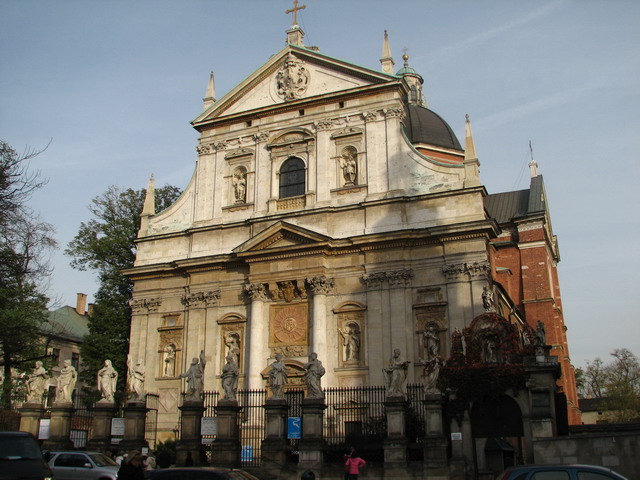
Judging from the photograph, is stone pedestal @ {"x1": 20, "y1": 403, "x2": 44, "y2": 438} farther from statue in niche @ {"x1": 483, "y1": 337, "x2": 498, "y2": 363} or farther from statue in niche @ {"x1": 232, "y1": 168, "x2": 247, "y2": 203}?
statue in niche @ {"x1": 483, "y1": 337, "x2": 498, "y2": 363}

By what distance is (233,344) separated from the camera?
27359 millimetres

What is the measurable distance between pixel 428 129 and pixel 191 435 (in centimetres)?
2510

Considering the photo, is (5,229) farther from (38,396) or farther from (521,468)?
(521,468)

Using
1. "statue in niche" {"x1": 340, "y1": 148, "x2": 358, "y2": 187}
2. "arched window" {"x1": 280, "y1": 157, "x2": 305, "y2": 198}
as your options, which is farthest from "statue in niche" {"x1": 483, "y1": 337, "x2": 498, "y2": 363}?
"arched window" {"x1": 280, "y1": 157, "x2": 305, "y2": 198}

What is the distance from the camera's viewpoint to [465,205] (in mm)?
25266

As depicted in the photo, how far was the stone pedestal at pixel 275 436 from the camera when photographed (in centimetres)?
1822

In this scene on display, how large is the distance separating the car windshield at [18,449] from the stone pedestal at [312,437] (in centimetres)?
780

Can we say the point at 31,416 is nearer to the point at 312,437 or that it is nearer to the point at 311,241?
the point at 312,437

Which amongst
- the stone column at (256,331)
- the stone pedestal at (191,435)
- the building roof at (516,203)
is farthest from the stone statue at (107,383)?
the building roof at (516,203)

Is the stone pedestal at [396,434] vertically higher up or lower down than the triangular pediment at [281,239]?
lower down

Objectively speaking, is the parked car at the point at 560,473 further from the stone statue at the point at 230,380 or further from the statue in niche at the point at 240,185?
the statue in niche at the point at 240,185

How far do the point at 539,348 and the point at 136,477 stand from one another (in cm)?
1113

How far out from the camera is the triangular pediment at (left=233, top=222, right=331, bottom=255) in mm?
26236

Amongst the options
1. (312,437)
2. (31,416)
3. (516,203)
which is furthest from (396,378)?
(516,203)
